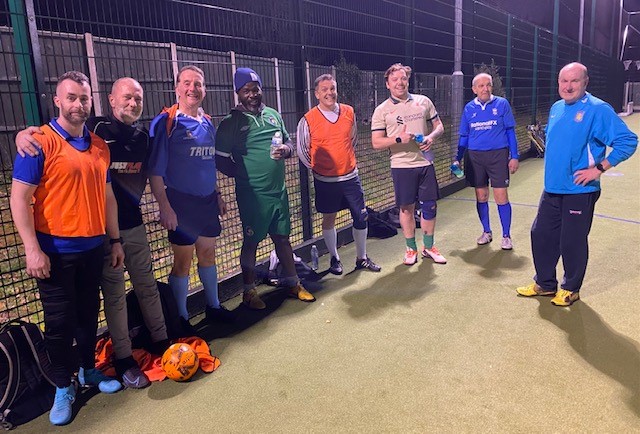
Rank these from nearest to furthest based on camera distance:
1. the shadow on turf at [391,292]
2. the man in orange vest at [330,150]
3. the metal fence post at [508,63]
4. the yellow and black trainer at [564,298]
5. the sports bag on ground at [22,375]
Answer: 1. the sports bag on ground at [22,375]
2. the yellow and black trainer at [564,298]
3. the shadow on turf at [391,292]
4. the man in orange vest at [330,150]
5. the metal fence post at [508,63]

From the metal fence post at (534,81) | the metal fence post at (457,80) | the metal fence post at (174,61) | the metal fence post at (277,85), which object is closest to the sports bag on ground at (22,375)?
the metal fence post at (174,61)

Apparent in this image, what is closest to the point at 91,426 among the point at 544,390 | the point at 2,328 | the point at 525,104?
the point at 2,328

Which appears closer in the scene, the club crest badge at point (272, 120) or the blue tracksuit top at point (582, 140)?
the blue tracksuit top at point (582, 140)

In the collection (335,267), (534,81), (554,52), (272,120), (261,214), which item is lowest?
(335,267)

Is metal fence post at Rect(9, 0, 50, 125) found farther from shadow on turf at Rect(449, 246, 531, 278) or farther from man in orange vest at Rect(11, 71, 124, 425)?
shadow on turf at Rect(449, 246, 531, 278)

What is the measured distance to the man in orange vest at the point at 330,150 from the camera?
4.00m

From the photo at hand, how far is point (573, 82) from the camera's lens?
3191mm

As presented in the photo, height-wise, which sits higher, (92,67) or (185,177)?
(92,67)

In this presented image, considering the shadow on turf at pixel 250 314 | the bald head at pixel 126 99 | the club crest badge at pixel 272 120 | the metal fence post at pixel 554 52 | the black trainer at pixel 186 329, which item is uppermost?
the metal fence post at pixel 554 52

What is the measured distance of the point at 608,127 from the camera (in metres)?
3.12

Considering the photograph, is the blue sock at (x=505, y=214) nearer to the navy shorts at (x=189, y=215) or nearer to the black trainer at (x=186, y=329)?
the navy shorts at (x=189, y=215)

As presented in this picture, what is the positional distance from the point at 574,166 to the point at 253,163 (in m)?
2.14

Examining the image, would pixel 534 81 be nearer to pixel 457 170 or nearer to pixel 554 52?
pixel 554 52

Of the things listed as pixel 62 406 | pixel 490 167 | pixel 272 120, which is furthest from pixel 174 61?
pixel 490 167
